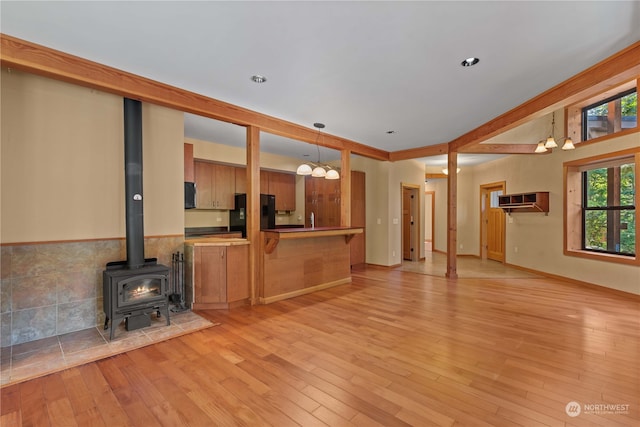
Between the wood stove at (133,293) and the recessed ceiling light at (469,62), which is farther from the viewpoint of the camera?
the wood stove at (133,293)

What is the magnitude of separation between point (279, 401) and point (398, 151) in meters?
5.87

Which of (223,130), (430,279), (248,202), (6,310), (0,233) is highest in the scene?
(223,130)

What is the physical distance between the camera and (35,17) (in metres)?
2.15

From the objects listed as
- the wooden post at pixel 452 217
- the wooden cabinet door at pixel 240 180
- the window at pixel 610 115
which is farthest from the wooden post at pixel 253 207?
the window at pixel 610 115

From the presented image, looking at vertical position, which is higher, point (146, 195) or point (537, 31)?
point (537, 31)

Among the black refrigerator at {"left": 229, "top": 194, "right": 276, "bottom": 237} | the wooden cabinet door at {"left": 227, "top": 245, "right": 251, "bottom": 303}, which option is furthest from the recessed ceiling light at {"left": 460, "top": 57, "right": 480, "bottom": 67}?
the black refrigerator at {"left": 229, "top": 194, "right": 276, "bottom": 237}

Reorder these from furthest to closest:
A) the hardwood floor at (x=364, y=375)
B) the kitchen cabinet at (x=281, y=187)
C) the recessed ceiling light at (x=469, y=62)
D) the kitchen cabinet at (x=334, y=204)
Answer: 1. the kitchen cabinet at (x=281, y=187)
2. the kitchen cabinet at (x=334, y=204)
3. the recessed ceiling light at (x=469, y=62)
4. the hardwood floor at (x=364, y=375)

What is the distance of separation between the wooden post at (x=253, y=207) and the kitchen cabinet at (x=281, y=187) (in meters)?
2.81

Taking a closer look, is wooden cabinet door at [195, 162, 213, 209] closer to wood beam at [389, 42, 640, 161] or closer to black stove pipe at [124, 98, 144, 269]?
black stove pipe at [124, 98, 144, 269]

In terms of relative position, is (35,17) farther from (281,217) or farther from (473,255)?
(473,255)

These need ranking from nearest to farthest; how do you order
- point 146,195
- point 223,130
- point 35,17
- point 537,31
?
point 35,17
point 537,31
point 146,195
point 223,130

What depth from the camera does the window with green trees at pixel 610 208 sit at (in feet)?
15.5

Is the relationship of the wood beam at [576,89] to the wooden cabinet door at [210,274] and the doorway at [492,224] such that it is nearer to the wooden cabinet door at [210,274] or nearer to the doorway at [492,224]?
the doorway at [492,224]

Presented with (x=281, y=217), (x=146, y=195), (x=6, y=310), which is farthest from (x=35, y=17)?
(x=281, y=217)
